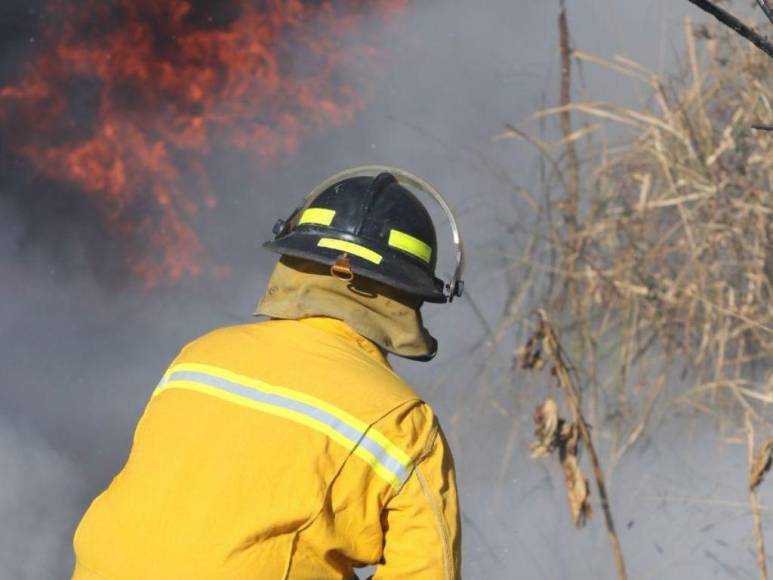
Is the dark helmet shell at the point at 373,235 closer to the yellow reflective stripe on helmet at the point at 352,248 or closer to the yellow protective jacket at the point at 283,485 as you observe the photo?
the yellow reflective stripe on helmet at the point at 352,248

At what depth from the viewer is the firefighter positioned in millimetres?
2078

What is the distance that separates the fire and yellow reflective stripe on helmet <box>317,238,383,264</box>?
3399 millimetres

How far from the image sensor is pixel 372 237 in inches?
96.2

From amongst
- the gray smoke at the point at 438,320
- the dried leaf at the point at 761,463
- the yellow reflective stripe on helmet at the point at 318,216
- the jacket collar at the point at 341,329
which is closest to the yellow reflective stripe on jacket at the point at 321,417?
the jacket collar at the point at 341,329

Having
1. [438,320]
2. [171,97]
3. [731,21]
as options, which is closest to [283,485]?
[731,21]

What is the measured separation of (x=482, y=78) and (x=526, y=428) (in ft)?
5.21

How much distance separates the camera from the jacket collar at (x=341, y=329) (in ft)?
7.66

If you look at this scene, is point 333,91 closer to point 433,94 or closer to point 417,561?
point 433,94

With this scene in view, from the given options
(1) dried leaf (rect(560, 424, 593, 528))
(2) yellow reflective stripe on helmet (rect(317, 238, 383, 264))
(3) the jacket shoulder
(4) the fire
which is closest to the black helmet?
(2) yellow reflective stripe on helmet (rect(317, 238, 383, 264))

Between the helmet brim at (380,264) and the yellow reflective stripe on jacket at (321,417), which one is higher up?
the helmet brim at (380,264)

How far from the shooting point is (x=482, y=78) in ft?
18.5

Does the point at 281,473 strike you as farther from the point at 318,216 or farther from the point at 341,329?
the point at 318,216

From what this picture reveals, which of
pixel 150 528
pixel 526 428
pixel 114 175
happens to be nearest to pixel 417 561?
pixel 150 528

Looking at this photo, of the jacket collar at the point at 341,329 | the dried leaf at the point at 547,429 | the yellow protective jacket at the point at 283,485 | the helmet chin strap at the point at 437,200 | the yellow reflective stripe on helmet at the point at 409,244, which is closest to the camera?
the yellow protective jacket at the point at 283,485
